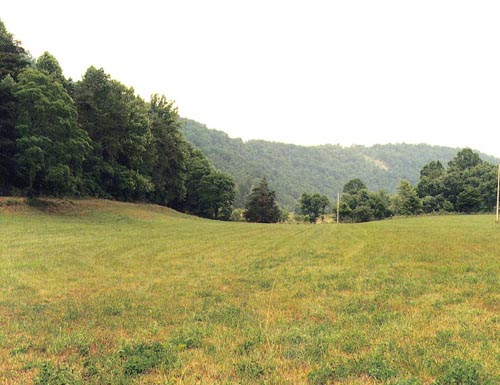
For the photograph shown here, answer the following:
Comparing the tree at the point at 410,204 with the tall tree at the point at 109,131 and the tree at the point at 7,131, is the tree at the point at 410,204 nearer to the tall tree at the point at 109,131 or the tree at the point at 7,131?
the tall tree at the point at 109,131

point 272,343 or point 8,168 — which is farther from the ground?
point 8,168

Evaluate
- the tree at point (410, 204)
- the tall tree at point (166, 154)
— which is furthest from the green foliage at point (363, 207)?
the tall tree at point (166, 154)

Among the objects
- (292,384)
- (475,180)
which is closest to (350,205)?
(475,180)

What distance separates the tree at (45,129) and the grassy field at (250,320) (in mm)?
23223

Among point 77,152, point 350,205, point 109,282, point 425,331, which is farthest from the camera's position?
point 350,205

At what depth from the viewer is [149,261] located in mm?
14750

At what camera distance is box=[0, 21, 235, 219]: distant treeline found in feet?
117

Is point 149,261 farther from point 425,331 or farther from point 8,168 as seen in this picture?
point 8,168

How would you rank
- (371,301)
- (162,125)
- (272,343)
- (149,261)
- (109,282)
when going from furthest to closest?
(162,125) → (149,261) → (109,282) → (371,301) → (272,343)

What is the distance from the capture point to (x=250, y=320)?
23.5 ft

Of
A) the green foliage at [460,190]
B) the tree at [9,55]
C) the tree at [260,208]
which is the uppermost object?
the tree at [9,55]

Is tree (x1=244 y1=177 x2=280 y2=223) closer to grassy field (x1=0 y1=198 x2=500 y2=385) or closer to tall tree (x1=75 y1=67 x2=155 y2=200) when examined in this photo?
tall tree (x1=75 y1=67 x2=155 y2=200)

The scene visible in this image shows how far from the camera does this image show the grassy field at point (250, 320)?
16.3 feet

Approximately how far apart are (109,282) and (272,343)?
688 centimetres
